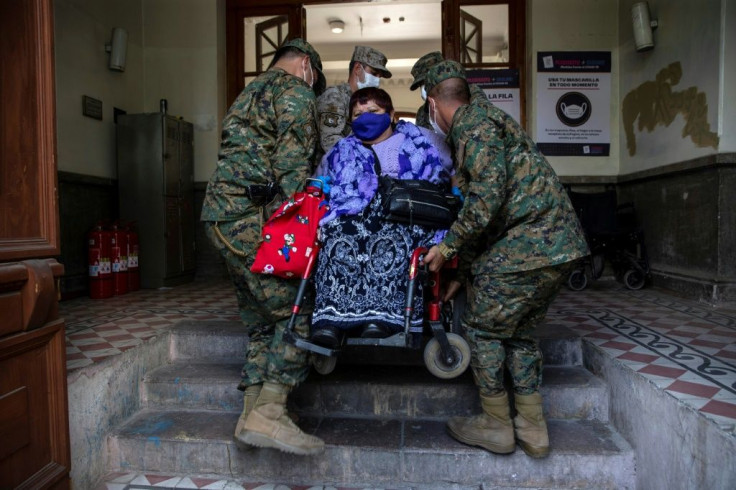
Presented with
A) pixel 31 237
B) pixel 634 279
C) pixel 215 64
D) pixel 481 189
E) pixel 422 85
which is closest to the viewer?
pixel 31 237

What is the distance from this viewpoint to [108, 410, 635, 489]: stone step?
211 centimetres

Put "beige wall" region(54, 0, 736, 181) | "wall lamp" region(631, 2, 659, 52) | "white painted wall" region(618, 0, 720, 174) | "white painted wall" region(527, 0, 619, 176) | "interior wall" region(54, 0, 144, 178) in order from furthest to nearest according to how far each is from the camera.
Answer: "white painted wall" region(527, 0, 619, 176)
"wall lamp" region(631, 2, 659, 52)
"interior wall" region(54, 0, 144, 178)
"beige wall" region(54, 0, 736, 181)
"white painted wall" region(618, 0, 720, 174)

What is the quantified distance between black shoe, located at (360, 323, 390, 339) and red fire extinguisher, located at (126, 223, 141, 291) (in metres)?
3.56

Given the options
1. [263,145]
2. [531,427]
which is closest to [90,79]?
[263,145]

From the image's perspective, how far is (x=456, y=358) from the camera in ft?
6.75

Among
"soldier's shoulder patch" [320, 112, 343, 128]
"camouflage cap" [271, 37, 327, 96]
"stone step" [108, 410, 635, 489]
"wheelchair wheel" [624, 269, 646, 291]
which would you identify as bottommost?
"stone step" [108, 410, 635, 489]

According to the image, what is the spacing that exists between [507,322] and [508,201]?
506 millimetres

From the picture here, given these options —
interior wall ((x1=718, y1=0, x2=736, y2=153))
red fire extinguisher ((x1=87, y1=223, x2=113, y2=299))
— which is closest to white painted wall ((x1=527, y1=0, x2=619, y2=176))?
interior wall ((x1=718, y1=0, x2=736, y2=153))

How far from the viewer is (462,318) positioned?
87.1 inches

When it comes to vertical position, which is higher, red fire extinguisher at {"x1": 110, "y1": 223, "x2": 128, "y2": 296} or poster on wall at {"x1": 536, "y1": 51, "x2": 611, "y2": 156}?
poster on wall at {"x1": 536, "y1": 51, "x2": 611, "y2": 156}

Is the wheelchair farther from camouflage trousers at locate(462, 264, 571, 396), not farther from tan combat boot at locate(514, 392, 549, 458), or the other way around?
tan combat boot at locate(514, 392, 549, 458)

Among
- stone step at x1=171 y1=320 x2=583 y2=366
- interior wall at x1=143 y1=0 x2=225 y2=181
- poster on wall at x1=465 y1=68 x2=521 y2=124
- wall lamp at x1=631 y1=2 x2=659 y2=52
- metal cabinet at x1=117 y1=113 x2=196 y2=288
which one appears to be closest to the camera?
stone step at x1=171 y1=320 x2=583 y2=366

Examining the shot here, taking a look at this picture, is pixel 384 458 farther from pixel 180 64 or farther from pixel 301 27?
pixel 180 64

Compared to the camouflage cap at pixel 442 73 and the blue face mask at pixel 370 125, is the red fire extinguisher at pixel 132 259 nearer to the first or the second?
the blue face mask at pixel 370 125
